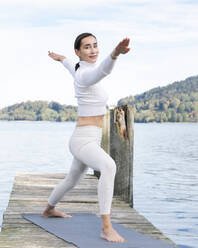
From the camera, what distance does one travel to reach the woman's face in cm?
481

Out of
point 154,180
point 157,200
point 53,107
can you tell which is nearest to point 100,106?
point 157,200

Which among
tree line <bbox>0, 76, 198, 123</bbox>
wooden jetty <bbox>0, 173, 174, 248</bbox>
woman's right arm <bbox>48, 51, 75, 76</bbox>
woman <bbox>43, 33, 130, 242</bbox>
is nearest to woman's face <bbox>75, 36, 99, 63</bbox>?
woman <bbox>43, 33, 130, 242</bbox>

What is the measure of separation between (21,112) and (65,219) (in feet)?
428

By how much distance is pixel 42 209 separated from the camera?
6.30m

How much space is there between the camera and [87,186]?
27.1ft

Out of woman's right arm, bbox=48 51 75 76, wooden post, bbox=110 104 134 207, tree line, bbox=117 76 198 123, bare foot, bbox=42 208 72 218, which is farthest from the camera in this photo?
tree line, bbox=117 76 198 123

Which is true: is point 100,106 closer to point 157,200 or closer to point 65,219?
point 65,219

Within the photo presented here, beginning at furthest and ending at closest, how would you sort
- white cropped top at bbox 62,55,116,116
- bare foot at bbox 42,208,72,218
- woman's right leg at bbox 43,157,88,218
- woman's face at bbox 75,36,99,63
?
bare foot at bbox 42,208,72,218, woman's right leg at bbox 43,157,88,218, woman's face at bbox 75,36,99,63, white cropped top at bbox 62,55,116,116

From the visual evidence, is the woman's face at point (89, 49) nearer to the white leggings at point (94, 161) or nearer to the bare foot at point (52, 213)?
the white leggings at point (94, 161)

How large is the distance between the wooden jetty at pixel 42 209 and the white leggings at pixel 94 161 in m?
0.54

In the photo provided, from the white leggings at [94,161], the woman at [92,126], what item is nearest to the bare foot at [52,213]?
the white leggings at [94,161]

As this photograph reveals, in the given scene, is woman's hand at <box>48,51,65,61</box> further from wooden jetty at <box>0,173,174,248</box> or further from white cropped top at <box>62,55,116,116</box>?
wooden jetty at <box>0,173,174,248</box>

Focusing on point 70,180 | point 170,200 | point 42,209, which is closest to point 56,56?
point 70,180

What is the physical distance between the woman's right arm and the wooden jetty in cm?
167
